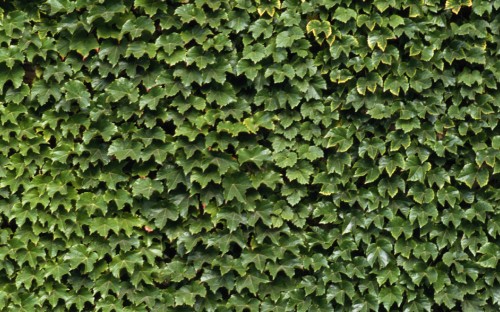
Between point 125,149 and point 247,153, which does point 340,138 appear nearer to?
point 247,153

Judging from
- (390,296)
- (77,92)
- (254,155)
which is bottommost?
(390,296)

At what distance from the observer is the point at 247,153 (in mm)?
3178

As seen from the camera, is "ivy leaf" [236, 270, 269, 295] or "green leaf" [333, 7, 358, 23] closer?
"green leaf" [333, 7, 358, 23]

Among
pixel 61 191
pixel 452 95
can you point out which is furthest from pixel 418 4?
pixel 61 191

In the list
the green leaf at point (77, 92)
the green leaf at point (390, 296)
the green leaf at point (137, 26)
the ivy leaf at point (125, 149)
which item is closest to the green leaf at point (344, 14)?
the green leaf at point (137, 26)

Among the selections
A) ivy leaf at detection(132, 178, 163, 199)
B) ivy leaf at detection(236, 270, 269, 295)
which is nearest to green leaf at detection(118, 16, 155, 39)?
ivy leaf at detection(132, 178, 163, 199)

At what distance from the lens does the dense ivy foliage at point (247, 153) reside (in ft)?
10.3

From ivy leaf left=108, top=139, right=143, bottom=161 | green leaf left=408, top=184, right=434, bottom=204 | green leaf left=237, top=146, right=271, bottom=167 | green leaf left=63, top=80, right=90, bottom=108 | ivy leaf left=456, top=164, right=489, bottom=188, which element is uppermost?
green leaf left=63, top=80, right=90, bottom=108

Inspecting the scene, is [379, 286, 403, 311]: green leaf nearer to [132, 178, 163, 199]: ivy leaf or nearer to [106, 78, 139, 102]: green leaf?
[132, 178, 163, 199]: ivy leaf

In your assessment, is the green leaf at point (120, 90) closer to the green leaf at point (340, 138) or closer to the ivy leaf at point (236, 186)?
the ivy leaf at point (236, 186)

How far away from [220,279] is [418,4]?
2.00m

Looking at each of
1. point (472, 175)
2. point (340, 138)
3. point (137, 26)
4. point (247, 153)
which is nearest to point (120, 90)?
point (137, 26)

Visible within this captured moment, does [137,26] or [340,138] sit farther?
[340,138]

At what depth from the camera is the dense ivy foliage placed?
3.15 metres
